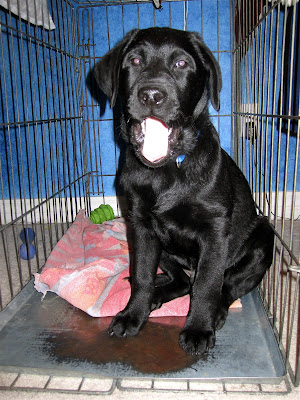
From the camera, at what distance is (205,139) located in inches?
56.9

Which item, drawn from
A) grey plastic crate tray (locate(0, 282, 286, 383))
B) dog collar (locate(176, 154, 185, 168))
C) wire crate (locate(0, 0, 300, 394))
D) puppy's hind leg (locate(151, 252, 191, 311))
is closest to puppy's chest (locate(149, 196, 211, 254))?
dog collar (locate(176, 154, 185, 168))

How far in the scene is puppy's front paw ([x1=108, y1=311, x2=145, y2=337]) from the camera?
139 centimetres

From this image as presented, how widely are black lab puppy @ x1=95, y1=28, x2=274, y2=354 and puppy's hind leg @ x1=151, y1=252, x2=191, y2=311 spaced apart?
0.08m

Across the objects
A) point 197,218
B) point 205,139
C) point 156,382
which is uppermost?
point 205,139

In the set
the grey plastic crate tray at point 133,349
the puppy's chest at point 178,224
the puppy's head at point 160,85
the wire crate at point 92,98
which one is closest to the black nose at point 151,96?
the puppy's head at point 160,85

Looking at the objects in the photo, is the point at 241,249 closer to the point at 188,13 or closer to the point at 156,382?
the point at 156,382

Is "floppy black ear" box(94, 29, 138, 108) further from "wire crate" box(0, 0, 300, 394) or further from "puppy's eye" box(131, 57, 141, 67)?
"wire crate" box(0, 0, 300, 394)

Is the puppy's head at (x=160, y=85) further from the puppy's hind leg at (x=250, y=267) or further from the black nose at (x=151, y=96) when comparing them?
the puppy's hind leg at (x=250, y=267)

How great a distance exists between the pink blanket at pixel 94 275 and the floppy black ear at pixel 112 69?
2.78 ft

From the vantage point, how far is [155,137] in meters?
1.29

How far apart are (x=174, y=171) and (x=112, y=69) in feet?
1.57

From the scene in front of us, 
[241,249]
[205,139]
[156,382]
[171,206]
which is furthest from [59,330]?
[205,139]

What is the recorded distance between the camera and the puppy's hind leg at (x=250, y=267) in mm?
1574

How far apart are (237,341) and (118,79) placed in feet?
3.73
